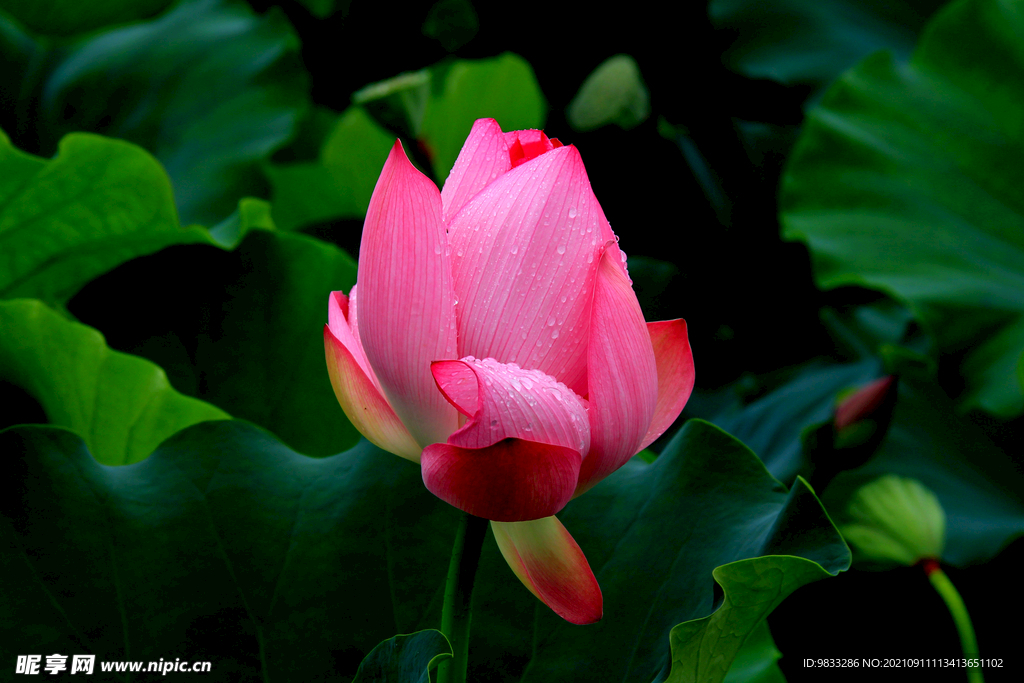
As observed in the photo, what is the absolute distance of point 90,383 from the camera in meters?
0.56

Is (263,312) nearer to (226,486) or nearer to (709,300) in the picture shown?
(226,486)

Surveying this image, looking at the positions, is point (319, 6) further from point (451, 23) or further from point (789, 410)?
point (789, 410)

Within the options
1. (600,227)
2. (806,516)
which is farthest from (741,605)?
(600,227)

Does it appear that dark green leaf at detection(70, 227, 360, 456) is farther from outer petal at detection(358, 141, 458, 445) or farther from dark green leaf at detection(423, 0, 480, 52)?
dark green leaf at detection(423, 0, 480, 52)

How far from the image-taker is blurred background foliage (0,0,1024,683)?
0.69 m

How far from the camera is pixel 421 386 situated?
30 cm

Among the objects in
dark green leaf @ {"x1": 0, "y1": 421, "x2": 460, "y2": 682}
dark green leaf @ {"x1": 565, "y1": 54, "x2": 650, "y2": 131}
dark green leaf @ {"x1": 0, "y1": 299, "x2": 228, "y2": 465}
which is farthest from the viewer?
dark green leaf @ {"x1": 565, "y1": 54, "x2": 650, "y2": 131}

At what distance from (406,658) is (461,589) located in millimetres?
63

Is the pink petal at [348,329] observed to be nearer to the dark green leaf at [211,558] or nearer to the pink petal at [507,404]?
the pink petal at [507,404]

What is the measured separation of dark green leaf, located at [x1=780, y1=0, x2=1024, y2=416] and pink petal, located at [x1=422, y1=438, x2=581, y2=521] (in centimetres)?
85

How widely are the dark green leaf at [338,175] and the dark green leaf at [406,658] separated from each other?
1101 mm

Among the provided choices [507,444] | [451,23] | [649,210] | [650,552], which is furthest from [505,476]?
[451,23]

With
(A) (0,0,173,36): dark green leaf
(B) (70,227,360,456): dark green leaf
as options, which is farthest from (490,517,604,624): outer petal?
(A) (0,0,173,36): dark green leaf

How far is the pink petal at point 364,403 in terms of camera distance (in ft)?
1.06
